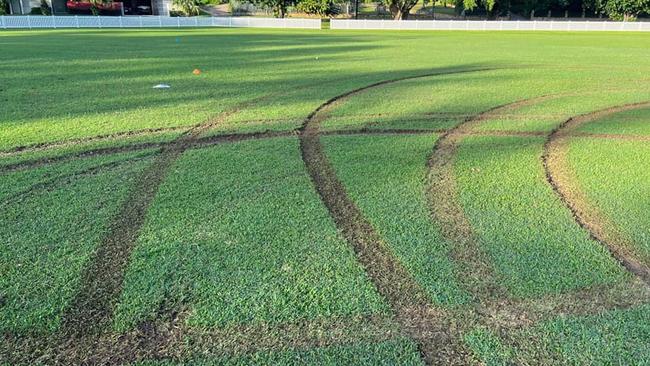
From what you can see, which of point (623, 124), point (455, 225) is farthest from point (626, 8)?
point (455, 225)

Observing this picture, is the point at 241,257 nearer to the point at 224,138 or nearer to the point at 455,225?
the point at 455,225

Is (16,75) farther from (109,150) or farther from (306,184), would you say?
(306,184)

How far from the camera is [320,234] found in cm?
332

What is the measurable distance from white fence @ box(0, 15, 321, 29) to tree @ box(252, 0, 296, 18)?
289 inches

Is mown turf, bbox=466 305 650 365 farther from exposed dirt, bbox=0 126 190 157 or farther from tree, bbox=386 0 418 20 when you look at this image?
tree, bbox=386 0 418 20

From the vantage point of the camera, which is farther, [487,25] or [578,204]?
[487,25]

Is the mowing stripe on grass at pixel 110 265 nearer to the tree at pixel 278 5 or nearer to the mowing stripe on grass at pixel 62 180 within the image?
the mowing stripe on grass at pixel 62 180

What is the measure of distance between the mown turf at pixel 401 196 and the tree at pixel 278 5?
4164cm

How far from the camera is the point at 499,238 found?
3.30m

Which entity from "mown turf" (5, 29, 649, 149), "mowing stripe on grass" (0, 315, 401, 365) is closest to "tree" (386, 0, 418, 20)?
"mown turf" (5, 29, 649, 149)

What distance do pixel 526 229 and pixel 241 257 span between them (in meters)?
1.93

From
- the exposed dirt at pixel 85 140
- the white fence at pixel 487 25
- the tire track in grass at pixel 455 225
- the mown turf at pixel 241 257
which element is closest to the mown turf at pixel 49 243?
the mown turf at pixel 241 257

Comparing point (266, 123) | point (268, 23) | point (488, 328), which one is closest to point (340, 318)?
point (488, 328)

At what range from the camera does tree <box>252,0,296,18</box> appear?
44250 millimetres
